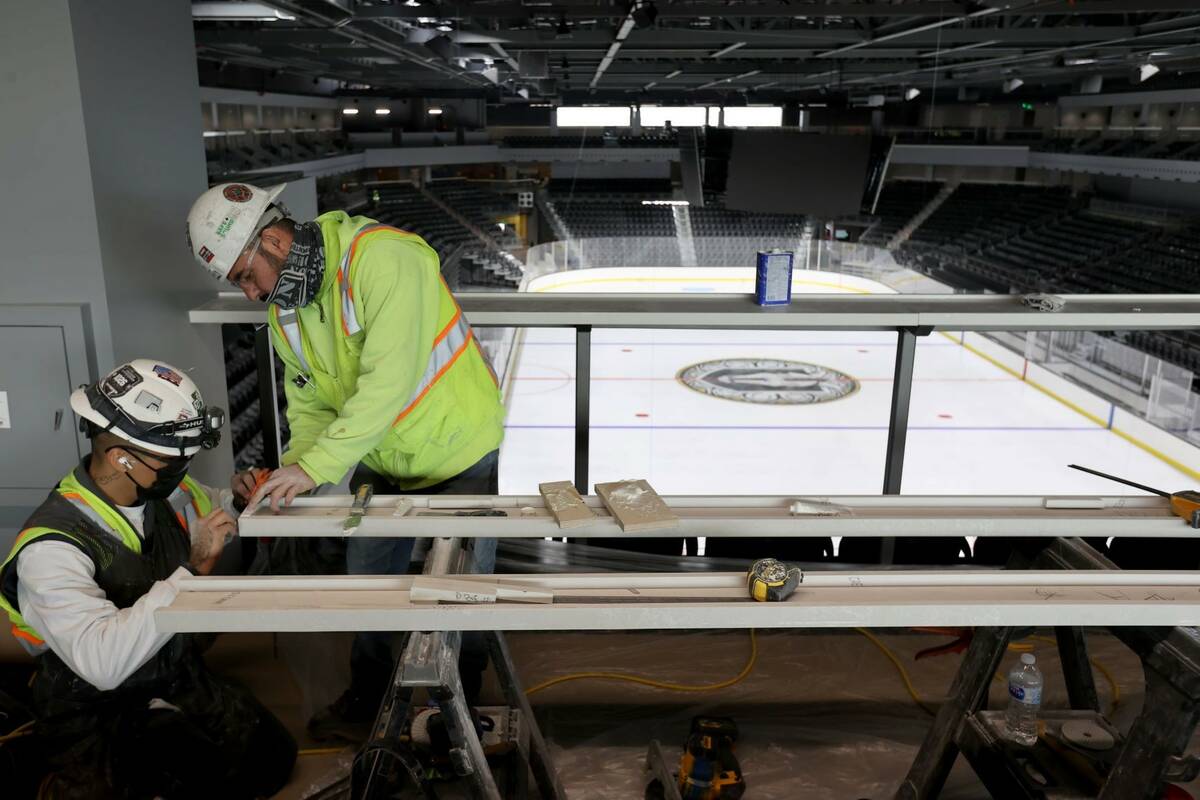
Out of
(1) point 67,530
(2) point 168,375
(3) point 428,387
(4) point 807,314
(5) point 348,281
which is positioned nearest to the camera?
(1) point 67,530

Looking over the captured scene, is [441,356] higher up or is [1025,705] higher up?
[441,356]

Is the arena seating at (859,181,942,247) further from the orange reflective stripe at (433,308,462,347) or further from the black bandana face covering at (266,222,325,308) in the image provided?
the black bandana face covering at (266,222,325,308)

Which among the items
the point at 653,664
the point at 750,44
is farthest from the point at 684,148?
the point at 653,664

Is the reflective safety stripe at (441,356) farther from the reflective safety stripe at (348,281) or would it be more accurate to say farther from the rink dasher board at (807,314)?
the rink dasher board at (807,314)

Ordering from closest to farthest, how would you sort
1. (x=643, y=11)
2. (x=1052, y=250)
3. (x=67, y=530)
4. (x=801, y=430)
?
(x=67, y=530)
(x=643, y=11)
(x=801, y=430)
(x=1052, y=250)

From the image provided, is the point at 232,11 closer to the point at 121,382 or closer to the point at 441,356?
the point at 441,356

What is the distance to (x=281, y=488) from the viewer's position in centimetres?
174

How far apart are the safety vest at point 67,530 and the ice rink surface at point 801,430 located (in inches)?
208

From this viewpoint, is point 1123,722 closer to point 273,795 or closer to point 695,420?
point 273,795

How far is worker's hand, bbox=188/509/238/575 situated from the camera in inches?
74.0

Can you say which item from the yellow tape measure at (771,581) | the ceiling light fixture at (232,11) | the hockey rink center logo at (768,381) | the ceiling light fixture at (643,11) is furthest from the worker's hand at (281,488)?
the hockey rink center logo at (768,381)

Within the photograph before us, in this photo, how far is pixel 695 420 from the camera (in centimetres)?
955

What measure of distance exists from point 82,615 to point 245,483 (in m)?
0.40

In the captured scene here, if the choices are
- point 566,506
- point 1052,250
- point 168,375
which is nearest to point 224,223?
point 168,375
